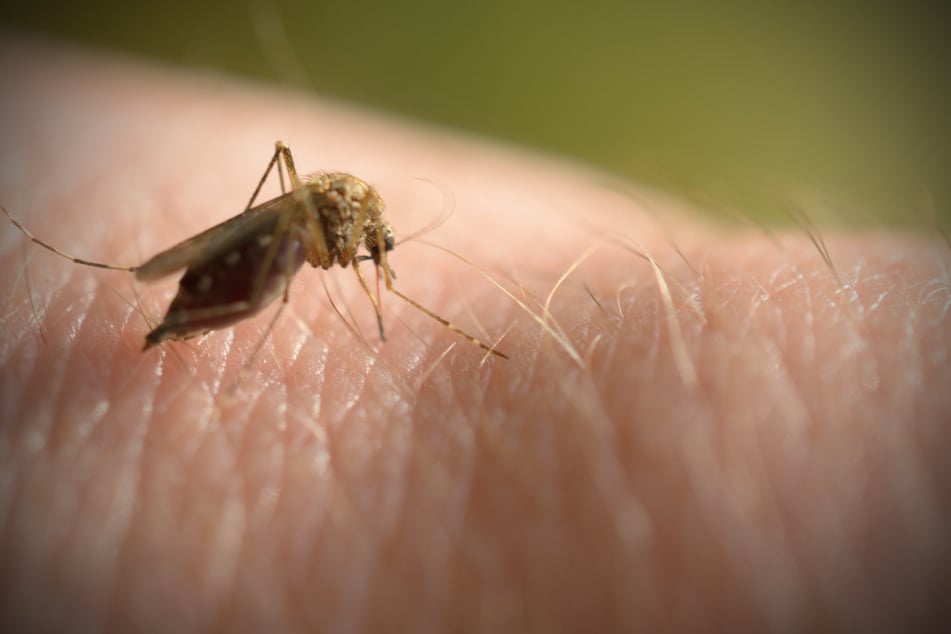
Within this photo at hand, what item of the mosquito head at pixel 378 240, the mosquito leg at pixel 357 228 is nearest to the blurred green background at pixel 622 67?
the mosquito head at pixel 378 240

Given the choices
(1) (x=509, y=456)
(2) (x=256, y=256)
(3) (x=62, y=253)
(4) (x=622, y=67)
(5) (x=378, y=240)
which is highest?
(4) (x=622, y=67)

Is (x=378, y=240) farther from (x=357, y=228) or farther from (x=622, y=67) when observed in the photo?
(x=622, y=67)

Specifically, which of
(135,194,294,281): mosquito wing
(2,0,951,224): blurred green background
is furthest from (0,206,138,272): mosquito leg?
(2,0,951,224): blurred green background

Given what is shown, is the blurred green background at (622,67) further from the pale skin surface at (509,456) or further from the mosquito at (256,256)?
the pale skin surface at (509,456)

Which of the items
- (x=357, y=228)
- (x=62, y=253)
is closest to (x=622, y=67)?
(x=357, y=228)

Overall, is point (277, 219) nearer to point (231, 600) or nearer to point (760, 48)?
point (231, 600)

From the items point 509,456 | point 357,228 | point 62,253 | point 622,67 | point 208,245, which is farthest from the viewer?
point 622,67
